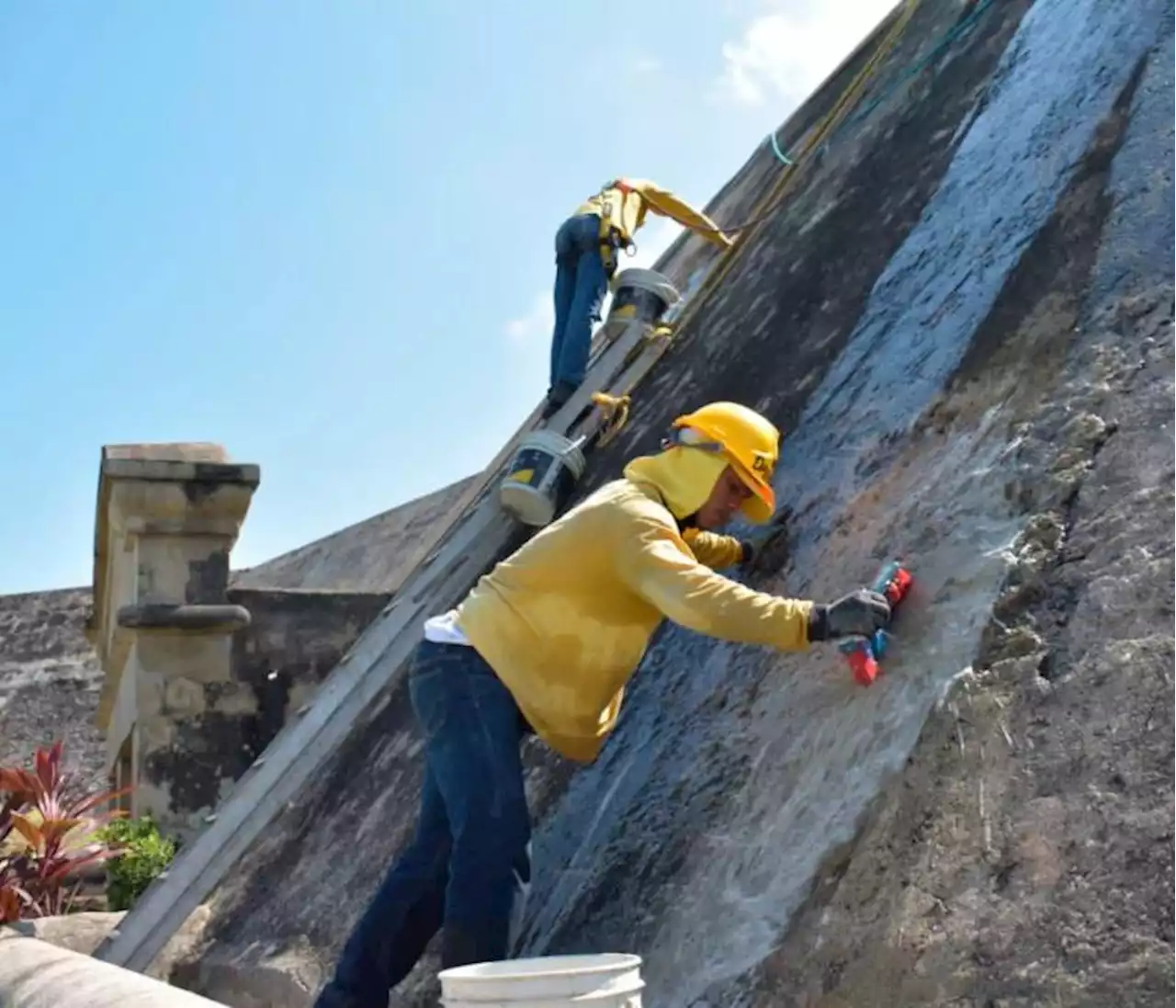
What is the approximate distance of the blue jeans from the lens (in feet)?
19.9

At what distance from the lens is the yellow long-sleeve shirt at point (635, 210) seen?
6.39 metres

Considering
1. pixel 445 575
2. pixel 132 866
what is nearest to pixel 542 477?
pixel 445 575

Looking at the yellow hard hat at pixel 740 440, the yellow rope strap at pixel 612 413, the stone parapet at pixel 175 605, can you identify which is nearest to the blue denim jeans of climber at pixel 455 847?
the yellow hard hat at pixel 740 440

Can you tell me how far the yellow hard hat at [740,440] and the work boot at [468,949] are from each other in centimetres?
105

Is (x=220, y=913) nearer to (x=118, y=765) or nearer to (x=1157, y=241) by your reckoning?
(x=1157, y=241)

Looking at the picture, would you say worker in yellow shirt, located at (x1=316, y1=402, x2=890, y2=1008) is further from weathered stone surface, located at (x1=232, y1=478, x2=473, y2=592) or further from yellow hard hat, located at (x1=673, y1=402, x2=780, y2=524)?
weathered stone surface, located at (x1=232, y1=478, x2=473, y2=592)

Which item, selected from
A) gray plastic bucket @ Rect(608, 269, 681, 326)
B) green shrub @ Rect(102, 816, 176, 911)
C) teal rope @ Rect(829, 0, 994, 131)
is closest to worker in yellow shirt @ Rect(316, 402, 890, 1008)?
teal rope @ Rect(829, 0, 994, 131)

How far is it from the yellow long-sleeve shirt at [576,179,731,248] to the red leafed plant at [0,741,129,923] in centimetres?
306

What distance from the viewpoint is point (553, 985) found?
7.30ft

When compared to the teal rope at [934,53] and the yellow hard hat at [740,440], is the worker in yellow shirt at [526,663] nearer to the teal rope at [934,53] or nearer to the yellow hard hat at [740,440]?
the yellow hard hat at [740,440]

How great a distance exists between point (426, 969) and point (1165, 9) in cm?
276

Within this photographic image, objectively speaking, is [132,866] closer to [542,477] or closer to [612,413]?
[542,477]

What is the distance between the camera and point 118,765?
871cm

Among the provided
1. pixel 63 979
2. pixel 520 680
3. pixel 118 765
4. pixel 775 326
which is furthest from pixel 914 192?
pixel 118 765
